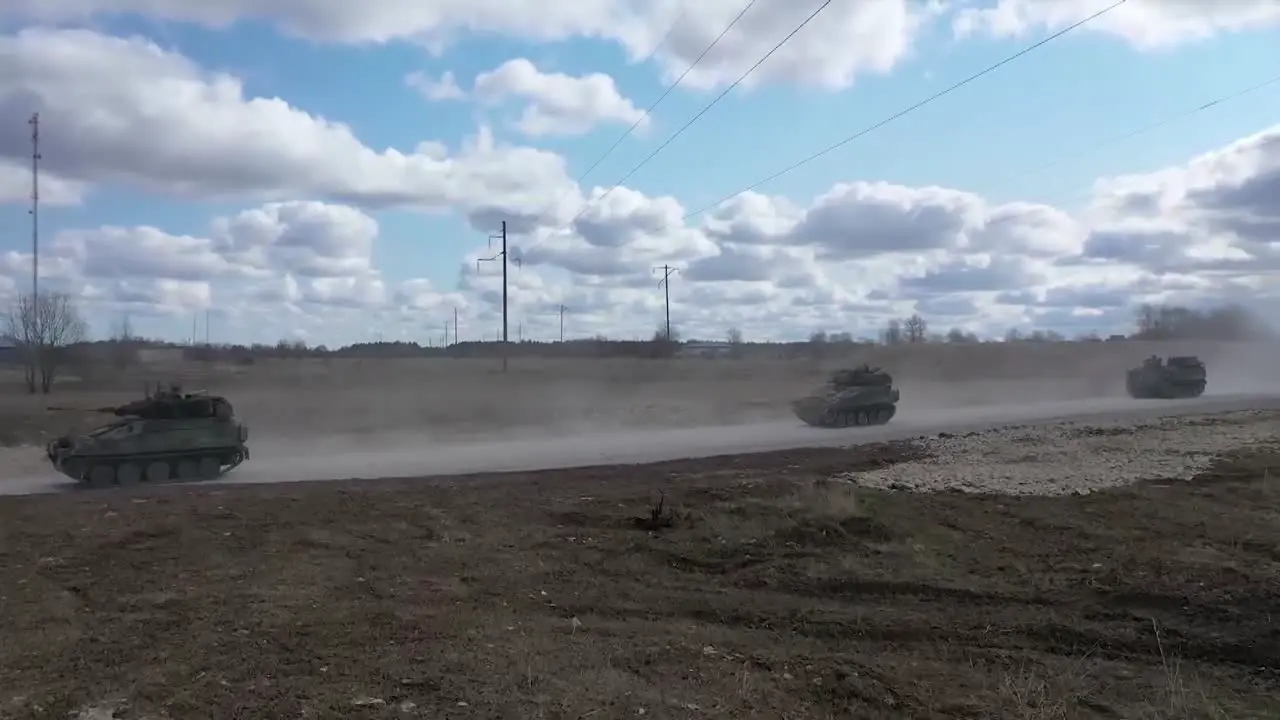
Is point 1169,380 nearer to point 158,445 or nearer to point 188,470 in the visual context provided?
point 188,470

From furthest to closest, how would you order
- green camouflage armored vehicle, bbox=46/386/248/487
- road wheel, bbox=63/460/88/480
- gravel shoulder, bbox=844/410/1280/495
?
1. green camouflage armored vehicle, bbox=46/386/248/487
2. road wheel, bbox=63/460/88/480
3. gravel shoulder, bbox=844/410/1280/495

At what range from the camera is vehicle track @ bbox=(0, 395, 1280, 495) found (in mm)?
22469

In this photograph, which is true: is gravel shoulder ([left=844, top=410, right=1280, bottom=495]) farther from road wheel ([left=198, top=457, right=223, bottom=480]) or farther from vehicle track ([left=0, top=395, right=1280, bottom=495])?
road wheel ([left=198, top=457, right=223, bottom=480])

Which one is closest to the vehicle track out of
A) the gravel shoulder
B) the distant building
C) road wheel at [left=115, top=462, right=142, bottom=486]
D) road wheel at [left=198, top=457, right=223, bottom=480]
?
road wheel at [left=198, top=457, right=223, bottom=480]

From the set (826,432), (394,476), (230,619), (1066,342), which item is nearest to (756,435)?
(826,432)

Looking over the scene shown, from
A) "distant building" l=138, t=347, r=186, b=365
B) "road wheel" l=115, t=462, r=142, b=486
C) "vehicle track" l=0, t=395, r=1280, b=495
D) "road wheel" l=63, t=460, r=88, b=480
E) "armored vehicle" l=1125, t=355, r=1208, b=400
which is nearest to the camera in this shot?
"road wheel" l=63, t=460, r=88, b=480

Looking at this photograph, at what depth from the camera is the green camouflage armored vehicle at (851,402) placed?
33.3 m

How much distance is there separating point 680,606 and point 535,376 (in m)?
48.8

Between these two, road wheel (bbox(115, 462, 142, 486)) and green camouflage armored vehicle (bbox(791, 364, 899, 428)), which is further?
green camouflage armored vehicle (bbox(791, 364, 899, 428))

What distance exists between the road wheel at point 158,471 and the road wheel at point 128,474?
19cm

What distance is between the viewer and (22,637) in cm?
782

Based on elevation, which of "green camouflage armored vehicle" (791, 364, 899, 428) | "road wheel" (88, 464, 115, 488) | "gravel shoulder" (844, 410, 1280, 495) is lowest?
"road wheel" (88, 464, 115, 488)

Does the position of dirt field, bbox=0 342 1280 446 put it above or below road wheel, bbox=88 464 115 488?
above

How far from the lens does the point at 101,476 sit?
72.0 ft
